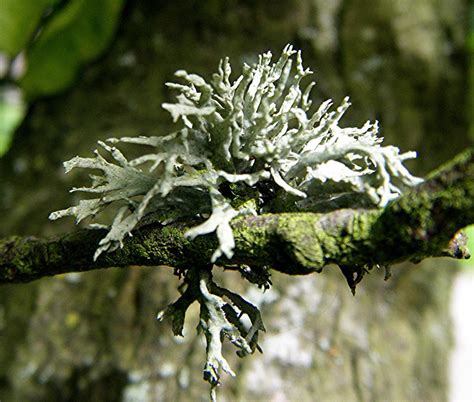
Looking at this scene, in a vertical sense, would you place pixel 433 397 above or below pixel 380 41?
below

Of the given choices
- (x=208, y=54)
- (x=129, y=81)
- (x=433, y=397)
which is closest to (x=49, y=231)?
(x=129, y=81)

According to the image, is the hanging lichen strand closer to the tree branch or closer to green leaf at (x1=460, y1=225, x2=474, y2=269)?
the tree branch

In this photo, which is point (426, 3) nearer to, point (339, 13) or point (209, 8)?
point (339, 13)

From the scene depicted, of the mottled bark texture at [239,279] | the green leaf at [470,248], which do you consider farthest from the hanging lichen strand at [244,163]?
the green leaf at [470,248]

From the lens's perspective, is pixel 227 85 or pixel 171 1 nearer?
pixel 227 85

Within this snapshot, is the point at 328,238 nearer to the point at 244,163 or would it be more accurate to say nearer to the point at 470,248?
the point at 244,163

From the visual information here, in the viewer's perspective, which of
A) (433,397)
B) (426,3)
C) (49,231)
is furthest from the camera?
(426,3)

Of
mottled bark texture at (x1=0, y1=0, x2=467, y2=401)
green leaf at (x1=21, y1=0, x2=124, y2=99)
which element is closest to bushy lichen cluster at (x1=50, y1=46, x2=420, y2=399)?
mottled bark texture at (x1=0, y1=0, x2=467, y2=401)

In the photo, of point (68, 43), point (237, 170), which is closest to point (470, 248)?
point (68, 43)
